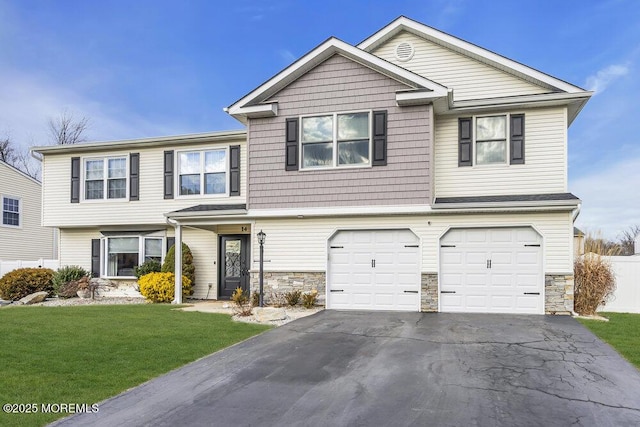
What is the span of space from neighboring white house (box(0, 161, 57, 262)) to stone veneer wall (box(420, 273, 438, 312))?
19590 millimetres

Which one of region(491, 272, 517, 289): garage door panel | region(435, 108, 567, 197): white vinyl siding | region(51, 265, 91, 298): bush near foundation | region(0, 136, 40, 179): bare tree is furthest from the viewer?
region(0, 136, 40, 179): bare tree

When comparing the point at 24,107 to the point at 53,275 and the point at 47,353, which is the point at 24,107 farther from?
the point at 47,353

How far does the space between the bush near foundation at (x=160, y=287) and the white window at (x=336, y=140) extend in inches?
237

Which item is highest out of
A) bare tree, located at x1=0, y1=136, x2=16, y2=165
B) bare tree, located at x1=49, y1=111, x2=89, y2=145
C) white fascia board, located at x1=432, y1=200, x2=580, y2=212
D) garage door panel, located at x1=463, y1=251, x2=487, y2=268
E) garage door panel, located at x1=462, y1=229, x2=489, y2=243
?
bare tree, located at x1=49, y1=111, x2=89, y2=145

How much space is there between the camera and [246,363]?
7.15 metres

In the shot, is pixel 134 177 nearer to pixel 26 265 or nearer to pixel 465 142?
pixel 26 265

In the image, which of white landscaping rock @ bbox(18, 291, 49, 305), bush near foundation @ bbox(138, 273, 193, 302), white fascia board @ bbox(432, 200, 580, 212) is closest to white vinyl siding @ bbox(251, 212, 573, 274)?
white fascia board @ bbox(432, 200, 580, 212)

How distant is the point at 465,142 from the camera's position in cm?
1335

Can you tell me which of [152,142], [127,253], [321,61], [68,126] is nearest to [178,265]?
[127,253]

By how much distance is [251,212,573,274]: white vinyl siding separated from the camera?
11.7 metres

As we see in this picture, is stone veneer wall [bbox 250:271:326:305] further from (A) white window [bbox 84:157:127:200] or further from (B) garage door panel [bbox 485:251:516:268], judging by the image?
(A) white window [bbox 84:157:127:200]

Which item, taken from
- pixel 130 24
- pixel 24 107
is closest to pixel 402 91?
pixel 130 24

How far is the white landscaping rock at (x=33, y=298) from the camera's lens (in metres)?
15.8

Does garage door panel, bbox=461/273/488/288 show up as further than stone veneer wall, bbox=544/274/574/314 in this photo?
Yes
